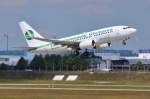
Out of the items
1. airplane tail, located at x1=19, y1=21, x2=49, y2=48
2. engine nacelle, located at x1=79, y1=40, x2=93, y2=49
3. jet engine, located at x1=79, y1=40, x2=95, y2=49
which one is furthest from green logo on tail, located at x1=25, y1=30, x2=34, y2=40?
jet engine, located at x1=79, y1=40, x2=95, y2=49

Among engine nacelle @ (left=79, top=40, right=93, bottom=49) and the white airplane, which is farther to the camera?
engine nacelle @ (left=79, top=40, right=93, bottom=49)

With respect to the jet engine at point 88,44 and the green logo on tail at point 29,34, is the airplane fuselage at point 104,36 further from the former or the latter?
the green logo on tail at point 29,34

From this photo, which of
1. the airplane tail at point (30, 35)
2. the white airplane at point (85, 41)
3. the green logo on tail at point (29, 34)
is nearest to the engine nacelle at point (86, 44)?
the white airplane at point (85, 41)

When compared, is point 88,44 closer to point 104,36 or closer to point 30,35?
point 104,36

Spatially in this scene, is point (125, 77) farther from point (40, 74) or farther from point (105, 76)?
point (40, 74)

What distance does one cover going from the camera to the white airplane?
109375 millimetres

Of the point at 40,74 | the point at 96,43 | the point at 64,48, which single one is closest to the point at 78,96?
the point at 96,43

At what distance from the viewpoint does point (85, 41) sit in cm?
11131

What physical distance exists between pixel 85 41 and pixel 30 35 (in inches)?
951

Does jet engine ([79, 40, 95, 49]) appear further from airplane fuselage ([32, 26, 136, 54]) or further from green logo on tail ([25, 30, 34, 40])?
green logo on tail ([25, 30, 34, 40])

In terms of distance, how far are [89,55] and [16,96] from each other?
61344mm

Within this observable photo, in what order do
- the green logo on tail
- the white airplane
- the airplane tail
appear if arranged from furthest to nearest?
the green logo on tail
the airplane tail
the white airplane

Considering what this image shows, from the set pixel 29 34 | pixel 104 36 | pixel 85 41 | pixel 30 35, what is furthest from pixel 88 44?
pixel 29 34

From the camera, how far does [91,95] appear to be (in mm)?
56125
